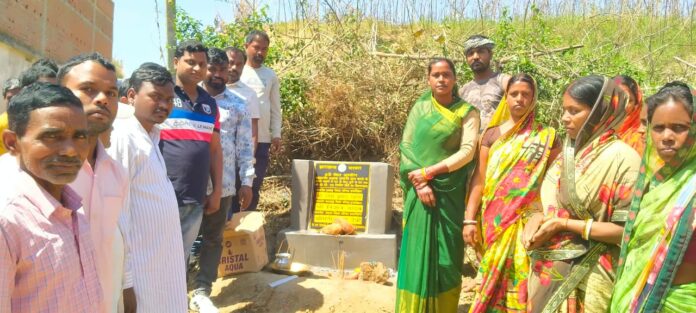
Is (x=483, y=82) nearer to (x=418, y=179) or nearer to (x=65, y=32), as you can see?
(x=418, y=179)

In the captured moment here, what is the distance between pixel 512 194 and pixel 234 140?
225 centimetres

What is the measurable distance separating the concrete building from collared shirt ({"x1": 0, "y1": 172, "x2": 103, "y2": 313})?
2069 mm

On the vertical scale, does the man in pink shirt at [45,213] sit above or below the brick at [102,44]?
below

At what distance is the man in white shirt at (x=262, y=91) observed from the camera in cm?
558

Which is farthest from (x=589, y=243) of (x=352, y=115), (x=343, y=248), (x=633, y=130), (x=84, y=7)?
(x=352, y=115)

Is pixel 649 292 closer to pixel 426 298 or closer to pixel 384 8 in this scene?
pixel 426 298

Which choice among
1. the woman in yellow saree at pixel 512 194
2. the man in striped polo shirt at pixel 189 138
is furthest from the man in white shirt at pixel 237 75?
the woman in yellow saree at pixel 512 194

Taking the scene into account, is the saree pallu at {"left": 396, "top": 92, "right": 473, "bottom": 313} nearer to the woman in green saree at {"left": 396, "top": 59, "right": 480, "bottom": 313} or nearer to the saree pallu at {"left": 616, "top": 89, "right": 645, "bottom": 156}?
the woman in green saree at {"left": 396, "top": 59, "right": 480, "bottom": 313}

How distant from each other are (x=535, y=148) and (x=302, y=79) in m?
4.14

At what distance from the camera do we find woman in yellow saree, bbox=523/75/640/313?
8.65 feet

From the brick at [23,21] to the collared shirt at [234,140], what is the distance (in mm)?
1307

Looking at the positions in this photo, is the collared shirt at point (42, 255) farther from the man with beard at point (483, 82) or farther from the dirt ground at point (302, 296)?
the man with beard at point (483, 82)

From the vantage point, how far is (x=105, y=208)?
2.01m

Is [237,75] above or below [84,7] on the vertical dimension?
below
